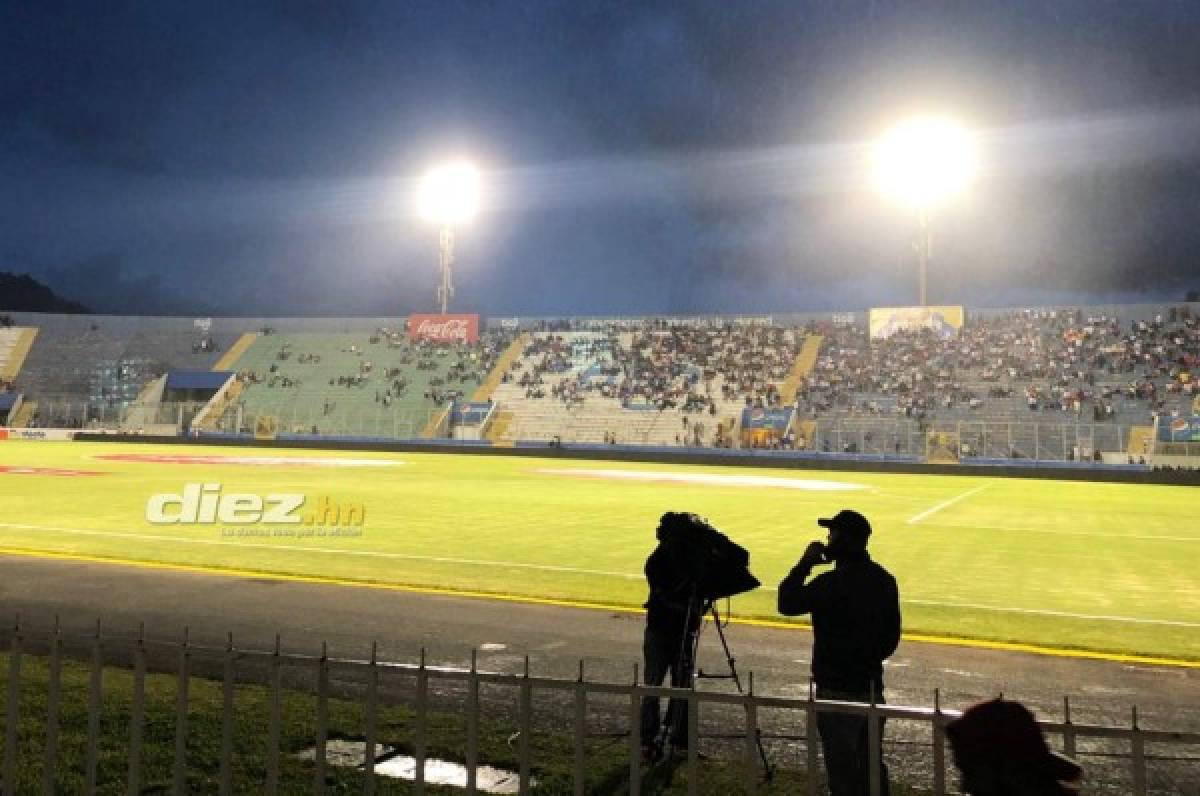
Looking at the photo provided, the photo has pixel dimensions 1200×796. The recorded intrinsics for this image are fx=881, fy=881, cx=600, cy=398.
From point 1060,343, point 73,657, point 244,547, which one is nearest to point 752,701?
point 73,657

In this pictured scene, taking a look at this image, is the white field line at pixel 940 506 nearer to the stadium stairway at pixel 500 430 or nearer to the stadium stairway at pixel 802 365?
the stadium stairway at pixel 802 365

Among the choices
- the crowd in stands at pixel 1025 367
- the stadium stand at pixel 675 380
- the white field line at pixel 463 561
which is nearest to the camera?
the white field line at pixel 463 561

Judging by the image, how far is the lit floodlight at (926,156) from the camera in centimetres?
4897

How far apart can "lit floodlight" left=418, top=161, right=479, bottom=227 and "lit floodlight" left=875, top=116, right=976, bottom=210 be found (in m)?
27.6

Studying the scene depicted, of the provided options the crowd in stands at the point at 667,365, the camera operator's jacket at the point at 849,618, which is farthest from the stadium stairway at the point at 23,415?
the camera operator's jacket at the point at 849,618

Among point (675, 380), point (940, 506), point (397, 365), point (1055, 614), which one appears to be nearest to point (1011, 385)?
point (675, 380)

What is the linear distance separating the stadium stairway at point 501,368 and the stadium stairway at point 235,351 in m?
20.8

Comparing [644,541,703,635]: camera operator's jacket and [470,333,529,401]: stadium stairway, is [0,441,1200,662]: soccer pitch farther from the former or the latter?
[470,333,529,401]: stadium stairway

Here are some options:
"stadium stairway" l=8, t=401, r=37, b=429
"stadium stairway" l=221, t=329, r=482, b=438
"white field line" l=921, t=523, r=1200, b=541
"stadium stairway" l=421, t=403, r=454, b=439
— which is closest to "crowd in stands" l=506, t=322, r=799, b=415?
"stadium stairway" l=421, t=403, r=454, b=439

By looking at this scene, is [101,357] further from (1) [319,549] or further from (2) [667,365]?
(1) [319,549]

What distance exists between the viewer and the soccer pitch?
10.8 metres

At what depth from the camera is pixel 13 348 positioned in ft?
225

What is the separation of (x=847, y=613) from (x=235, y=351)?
231ft

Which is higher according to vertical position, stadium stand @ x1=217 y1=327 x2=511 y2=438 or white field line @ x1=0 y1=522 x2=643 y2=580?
stadium stand @ x1=217 y1=327 x2=511 y2=438
